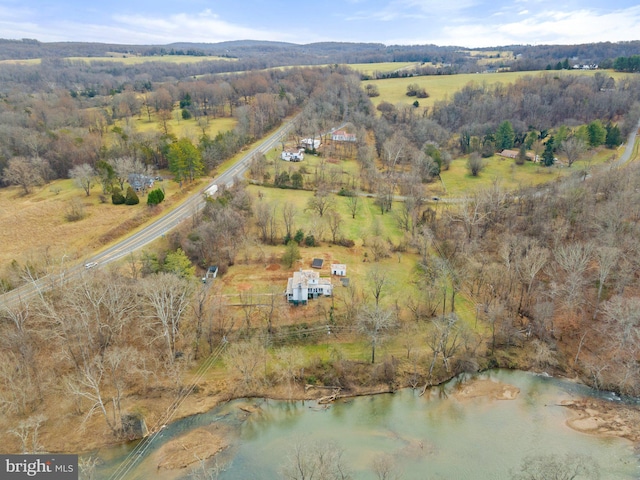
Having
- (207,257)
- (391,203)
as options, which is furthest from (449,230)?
(207,257)

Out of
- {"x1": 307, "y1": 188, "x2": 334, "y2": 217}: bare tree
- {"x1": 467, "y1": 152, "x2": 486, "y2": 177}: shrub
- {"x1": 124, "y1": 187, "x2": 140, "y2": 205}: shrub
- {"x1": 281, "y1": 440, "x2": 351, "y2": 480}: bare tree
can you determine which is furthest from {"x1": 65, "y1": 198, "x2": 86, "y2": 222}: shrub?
{"x1": 467, "y1": 152, "x2": 486, "y2": 177}: shrub

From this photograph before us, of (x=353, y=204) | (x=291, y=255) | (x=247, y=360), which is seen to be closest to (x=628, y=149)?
(x=353, y=204)

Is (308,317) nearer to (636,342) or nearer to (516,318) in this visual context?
(516,318)

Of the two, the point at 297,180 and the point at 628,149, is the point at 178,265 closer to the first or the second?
the point at 297,180

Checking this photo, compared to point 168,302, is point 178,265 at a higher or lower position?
higher

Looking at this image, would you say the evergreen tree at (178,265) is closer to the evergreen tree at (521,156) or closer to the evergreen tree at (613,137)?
the evergreen tree at (521,156)

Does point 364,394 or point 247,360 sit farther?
point 247,360

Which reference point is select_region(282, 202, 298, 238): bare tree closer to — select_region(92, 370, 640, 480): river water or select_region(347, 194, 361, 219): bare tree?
select_region(347, 194, 361, 219): bare tree
